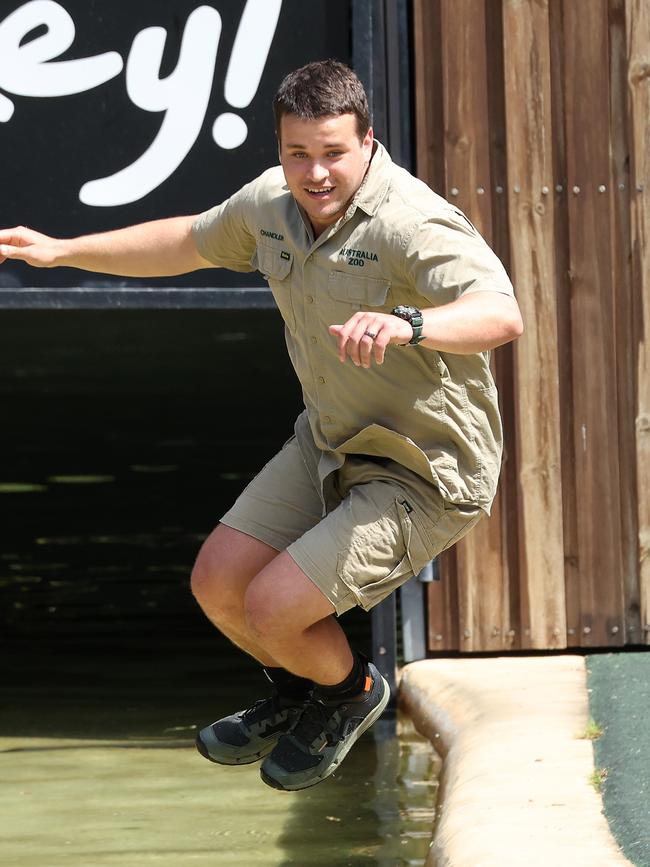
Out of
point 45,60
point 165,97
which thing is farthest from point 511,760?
point 45,60

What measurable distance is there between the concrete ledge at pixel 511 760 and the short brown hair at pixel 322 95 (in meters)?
1.98

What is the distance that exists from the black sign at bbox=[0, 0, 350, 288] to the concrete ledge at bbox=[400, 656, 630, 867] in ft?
6.61

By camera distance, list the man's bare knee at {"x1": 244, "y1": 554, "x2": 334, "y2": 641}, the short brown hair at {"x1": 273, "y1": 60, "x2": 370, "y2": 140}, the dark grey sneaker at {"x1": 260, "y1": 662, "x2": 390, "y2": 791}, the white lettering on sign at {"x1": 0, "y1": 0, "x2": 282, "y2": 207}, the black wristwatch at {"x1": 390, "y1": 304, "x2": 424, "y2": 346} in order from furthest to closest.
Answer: the white lettering on sign at {"x1": 0, "y1": 0, "x2": 282, "y2": 207}, the dark grey sneaker at {"x1": 260, "y1": 662, "x2": 390, "y2": 791}, the man's bare knee at {"x1": 244, "y1": 554, "x2": 334, "y2": 641}, the short brown hair at {"x1": 273, "y1": 60, "x2": 370, "y2": 140}, the black wristwatch at {"x1": 390, "y1": 304, "x2": 424, "y2": 346}

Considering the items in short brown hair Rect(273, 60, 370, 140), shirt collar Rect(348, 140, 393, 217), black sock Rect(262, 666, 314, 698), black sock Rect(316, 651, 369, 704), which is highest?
short brown hair Rect(273, 60, 370, 140)

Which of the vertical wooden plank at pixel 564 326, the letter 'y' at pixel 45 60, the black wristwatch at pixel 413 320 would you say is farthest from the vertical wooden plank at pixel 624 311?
the black wristwatch at pixel 413 320

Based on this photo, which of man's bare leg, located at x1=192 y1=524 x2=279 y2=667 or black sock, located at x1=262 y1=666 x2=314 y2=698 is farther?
black sock, located at x1=262 y1=666 x2=314 y2=698

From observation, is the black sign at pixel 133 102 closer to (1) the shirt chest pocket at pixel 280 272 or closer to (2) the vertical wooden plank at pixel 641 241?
(2) the vertical wooden plank at pixel 641 241

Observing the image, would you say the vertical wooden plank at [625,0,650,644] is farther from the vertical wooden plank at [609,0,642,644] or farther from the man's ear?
the man's ear

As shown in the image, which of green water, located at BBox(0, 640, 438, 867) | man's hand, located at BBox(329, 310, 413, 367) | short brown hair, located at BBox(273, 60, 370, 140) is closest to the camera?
man's hand, located at BBox(329, 310, 413, 367)

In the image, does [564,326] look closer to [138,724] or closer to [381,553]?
[138,724]

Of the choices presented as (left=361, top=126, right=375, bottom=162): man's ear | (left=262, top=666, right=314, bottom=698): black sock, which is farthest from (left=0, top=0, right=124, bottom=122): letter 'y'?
(left=262, top=666, right=314, bottom=698): black sock

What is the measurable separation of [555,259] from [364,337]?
12.3 feet

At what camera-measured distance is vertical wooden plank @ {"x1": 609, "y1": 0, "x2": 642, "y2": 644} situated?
6.82 metres

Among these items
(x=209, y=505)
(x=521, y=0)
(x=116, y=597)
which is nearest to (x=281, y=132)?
(x=521, y=0)
